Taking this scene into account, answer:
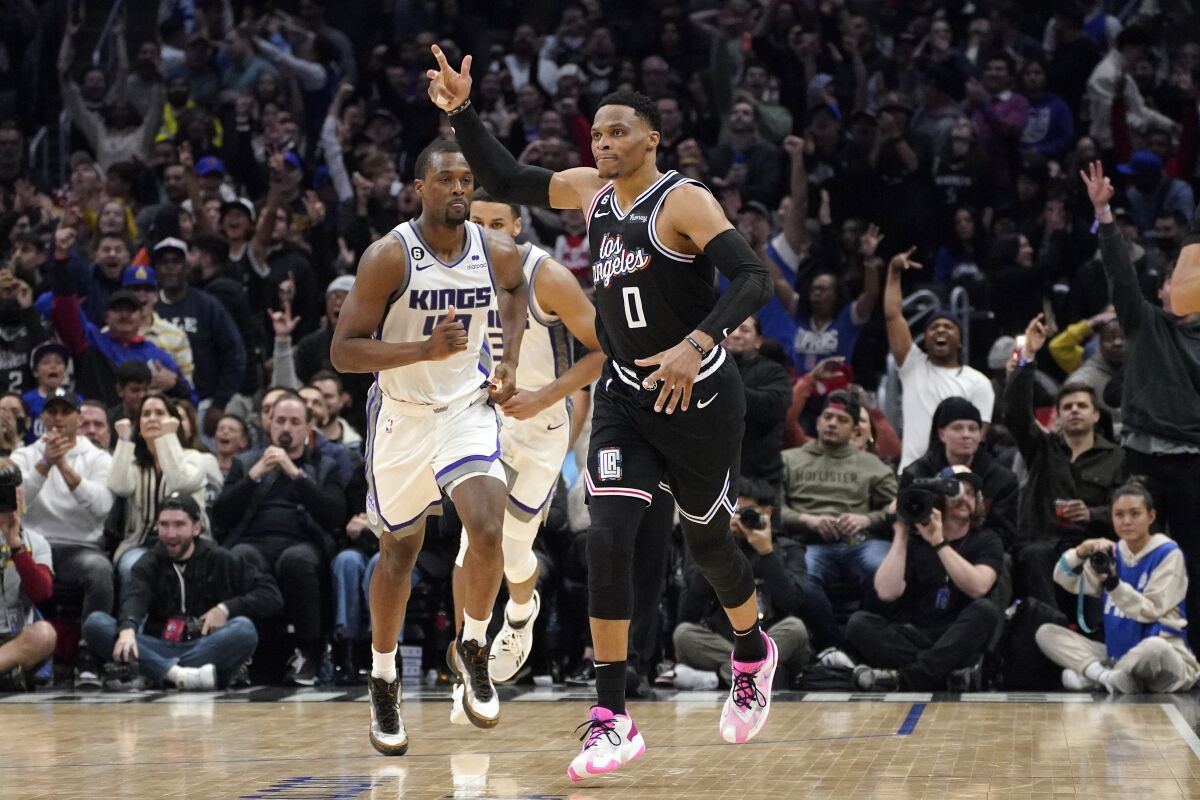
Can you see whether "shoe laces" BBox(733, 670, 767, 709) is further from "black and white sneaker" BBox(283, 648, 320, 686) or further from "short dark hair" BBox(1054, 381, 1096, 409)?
"short dark hair" BBox(1054, 381, 1096, 409)

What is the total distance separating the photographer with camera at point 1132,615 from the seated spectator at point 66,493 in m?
5.70

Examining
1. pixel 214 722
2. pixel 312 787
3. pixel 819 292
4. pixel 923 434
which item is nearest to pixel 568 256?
pixel 819 292

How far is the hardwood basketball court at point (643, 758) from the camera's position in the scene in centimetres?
585

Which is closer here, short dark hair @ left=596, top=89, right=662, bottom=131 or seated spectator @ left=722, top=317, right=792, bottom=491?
short dark hair @ left=596, top=89, right=662, bottom=131

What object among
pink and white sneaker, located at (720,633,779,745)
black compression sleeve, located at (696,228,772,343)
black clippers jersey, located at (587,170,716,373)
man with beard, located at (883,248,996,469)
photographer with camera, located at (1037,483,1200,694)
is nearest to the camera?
black compression sleeve, located at (696,228,772,343)

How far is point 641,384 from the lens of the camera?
19.8ft

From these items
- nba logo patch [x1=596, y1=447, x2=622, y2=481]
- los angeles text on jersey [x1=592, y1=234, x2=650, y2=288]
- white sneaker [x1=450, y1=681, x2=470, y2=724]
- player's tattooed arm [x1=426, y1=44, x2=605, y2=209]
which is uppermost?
player's tattooed arm [x1=426, y1=44, x2=605, y2=209]

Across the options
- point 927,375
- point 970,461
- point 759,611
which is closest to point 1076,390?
point 970,461

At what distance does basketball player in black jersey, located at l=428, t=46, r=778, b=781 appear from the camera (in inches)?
230

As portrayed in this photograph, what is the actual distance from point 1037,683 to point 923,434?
6.36ft

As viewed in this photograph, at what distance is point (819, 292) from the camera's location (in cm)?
1234

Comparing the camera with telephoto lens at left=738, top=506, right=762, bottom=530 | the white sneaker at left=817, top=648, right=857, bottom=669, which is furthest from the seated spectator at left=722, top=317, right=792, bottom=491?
the white sneaker at left=817, top=648, right=857, bottom=669

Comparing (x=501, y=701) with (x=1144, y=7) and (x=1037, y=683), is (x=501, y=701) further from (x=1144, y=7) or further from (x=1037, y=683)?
(x=1144, y=7)

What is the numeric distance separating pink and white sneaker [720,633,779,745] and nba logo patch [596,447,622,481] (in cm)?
103
